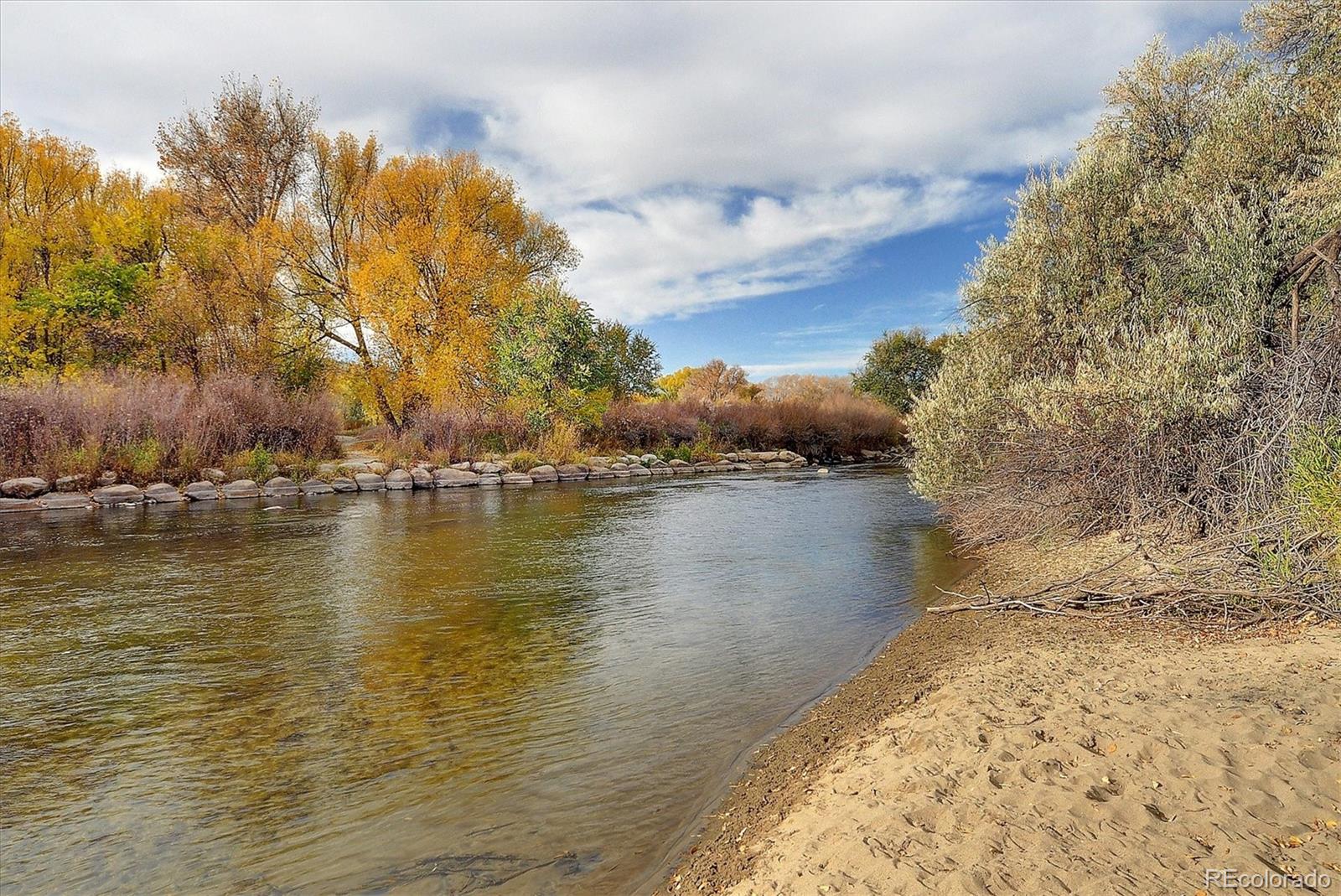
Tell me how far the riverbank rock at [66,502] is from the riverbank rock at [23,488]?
0.55m

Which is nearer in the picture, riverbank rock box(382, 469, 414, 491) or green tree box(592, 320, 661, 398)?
riverbank rock box(382, 469, 414, 491)

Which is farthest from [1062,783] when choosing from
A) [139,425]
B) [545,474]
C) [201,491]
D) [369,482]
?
[545,474]

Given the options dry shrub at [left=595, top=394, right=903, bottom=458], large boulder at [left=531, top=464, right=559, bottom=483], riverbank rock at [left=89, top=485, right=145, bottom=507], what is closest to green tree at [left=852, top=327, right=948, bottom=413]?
dry shrub at [left=595, top=394, right=903, bottom=458]

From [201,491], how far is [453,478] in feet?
22.8

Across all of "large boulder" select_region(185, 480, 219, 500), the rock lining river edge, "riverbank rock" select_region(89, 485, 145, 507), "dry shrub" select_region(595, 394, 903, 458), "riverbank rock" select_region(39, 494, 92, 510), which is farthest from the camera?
"dry shrub" select_region(595, 394, 903, 458)

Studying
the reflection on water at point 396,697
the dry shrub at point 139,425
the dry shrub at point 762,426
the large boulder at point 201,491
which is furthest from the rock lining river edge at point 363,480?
the reflection on water at point 396,697

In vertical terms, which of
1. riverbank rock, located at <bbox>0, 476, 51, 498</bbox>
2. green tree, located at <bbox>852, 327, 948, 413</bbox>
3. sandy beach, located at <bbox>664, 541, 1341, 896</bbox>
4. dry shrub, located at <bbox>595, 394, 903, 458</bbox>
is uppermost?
green tree, located at <bbox>852, 327, 948, 413</bbox>

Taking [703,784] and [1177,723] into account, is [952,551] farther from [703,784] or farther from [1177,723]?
[703,784]

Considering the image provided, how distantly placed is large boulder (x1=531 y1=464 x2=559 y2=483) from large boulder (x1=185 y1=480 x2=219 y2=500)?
9182 millimetres

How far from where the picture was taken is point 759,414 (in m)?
35.1

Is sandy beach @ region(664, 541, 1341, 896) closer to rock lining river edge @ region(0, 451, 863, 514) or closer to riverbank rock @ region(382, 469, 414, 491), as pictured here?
rock lining river edge @ region(0, 451, 863, 514)

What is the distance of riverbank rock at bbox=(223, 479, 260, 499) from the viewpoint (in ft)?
57.4

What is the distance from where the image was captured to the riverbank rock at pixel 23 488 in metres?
15.2

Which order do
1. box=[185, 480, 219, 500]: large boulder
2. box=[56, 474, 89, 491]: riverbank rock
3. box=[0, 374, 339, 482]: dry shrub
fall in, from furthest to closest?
1. box=[185, 480, 219, 500]: large boulder
2. box=[0, 374, 339, 482]: dry shrub
3. box=[56, 474, 89, 491]: riverbank rock
